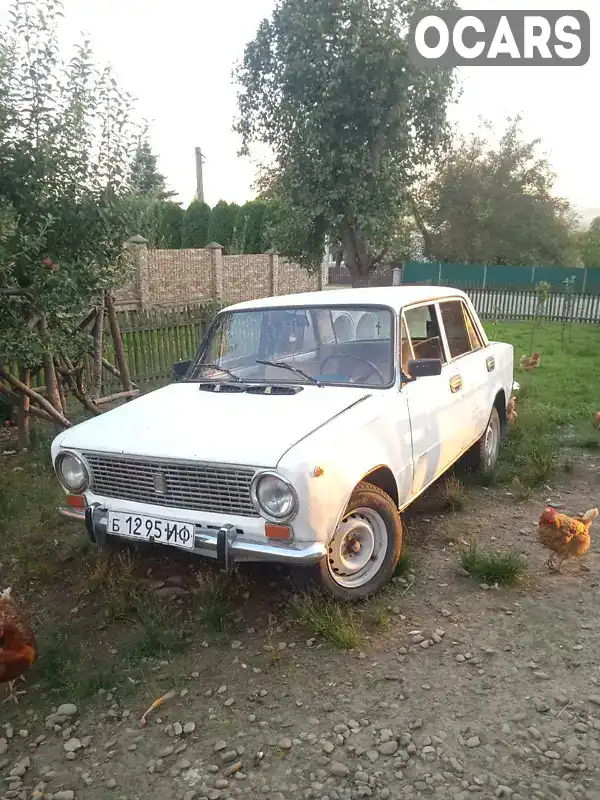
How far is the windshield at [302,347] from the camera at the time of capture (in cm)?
406

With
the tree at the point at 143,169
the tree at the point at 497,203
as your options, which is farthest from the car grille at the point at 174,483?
the tree at the point at 497,203

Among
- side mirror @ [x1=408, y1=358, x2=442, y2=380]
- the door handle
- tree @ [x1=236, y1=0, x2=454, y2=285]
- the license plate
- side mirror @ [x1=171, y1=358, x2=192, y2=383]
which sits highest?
tree @ [x1=236, y1=0, x2=454, y2=285]

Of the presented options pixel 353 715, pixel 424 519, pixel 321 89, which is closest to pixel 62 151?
pixel 424 519

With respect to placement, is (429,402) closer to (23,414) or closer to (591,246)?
(23,414)

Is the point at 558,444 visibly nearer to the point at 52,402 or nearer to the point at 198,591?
the point at 198,591

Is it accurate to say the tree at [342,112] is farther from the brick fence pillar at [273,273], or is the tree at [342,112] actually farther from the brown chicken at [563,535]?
the brown chicken at [563,535]

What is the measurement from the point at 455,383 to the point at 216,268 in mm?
16494

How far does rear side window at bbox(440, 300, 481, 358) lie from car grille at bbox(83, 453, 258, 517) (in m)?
2.46

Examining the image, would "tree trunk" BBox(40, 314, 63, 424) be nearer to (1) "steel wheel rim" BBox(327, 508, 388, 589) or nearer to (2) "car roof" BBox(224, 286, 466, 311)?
(2) "car roof" BBox(224, 286, 466, 311)

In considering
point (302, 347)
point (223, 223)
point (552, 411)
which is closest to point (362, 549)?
point (302, 347)

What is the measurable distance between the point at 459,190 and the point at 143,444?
3157 cm

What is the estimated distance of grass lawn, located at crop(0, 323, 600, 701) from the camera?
3182 mm

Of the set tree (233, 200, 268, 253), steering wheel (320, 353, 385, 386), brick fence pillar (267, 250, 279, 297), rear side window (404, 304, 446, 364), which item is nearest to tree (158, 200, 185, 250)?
tree (233, 200, 268, 253)

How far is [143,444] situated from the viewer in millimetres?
3398
